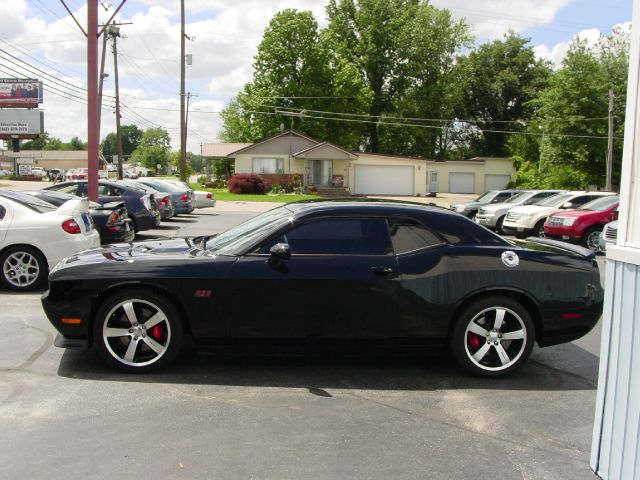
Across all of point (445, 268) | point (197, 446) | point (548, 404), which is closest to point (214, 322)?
point (197, 446)

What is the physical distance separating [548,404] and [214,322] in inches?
106

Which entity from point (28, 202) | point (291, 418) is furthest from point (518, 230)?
point (291, 418)

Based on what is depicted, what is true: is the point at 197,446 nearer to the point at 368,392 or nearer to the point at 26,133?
the point at 368,392

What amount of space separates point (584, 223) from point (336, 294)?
1232 cm

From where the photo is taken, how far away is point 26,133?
234 ft

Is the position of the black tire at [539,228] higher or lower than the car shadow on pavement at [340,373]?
higher

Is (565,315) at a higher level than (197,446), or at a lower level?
higher

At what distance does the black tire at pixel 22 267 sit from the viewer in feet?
28.1

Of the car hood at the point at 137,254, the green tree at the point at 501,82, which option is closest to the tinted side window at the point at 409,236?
the car hood at the point at 137,254

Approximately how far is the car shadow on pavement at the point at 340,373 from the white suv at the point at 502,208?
1512 centimetres

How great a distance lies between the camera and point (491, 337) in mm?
5344

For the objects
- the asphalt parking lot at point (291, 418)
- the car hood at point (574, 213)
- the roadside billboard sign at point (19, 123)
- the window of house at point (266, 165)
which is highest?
the roadside billboard sign at point (19, 123)

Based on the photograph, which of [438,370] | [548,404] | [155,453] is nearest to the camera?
[155,453]

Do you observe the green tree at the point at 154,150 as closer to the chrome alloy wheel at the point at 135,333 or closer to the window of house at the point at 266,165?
the window of house at the point at 266,165
